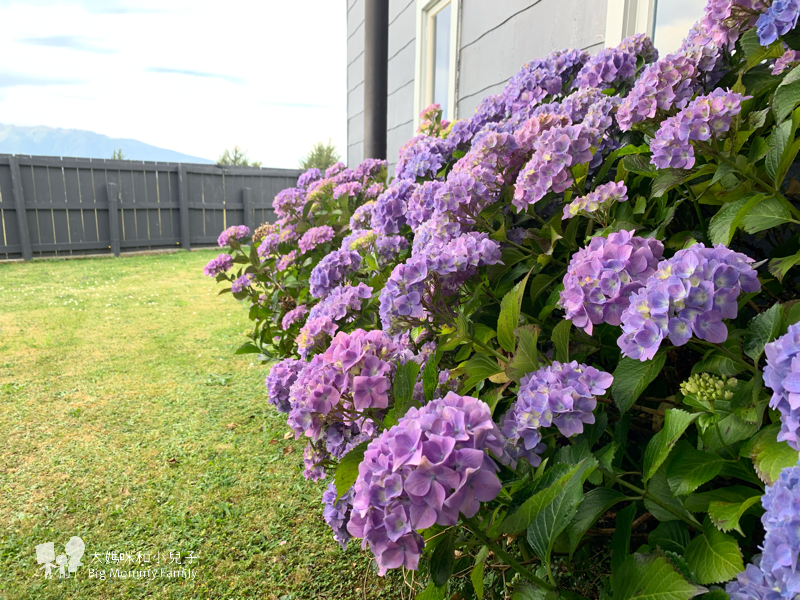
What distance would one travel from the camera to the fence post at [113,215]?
9.05m

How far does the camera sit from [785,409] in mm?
556

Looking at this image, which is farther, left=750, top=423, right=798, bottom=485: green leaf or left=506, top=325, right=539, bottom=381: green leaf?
left=506, top=325, right=539, bottom=381: green leaf

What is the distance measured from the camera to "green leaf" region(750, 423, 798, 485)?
2.07 ft

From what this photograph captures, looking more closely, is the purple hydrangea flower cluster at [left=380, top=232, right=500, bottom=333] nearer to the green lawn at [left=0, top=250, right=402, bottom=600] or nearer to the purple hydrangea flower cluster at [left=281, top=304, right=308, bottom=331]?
the green lawn at [left=0, top=250, right=402, bottom=600]

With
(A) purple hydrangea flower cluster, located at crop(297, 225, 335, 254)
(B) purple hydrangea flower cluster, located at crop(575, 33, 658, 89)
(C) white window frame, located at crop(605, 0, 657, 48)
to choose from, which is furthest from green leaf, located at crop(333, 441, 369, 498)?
(C) white window frame, located at crop(605, 0, 657, 48)

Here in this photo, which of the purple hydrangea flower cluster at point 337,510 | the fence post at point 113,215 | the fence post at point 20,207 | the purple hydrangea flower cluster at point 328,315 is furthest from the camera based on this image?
the fence post at point 113,215

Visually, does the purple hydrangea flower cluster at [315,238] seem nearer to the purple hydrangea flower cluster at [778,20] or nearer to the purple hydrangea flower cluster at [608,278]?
the purple hydrangea flower cluster at [608,278]

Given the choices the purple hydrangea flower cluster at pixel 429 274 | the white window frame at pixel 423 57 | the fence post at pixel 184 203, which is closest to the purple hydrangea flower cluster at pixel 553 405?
the purple hydrangea flower cluster at pixel 429 274

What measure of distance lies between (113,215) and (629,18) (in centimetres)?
928

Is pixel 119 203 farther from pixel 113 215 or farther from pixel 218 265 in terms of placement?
pixel 218 265

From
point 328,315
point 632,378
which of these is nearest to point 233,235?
point 328,315

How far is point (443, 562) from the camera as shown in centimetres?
77

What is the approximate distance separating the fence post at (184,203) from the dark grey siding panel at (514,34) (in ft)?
26.4

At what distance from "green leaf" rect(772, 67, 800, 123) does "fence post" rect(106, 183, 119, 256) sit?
392 inches
